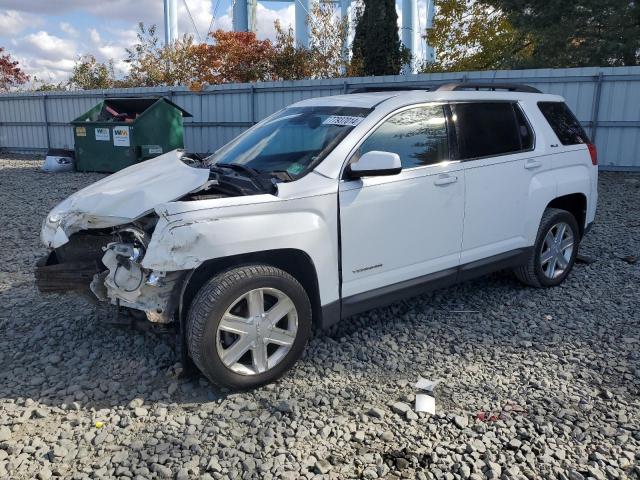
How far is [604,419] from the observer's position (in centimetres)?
319

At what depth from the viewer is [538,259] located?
5.11m

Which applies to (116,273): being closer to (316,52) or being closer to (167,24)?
(316,52)

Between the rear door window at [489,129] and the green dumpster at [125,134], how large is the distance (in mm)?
10306

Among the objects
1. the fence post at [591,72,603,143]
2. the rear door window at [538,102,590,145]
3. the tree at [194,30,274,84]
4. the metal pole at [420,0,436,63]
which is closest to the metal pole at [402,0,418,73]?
the metal pole at [420,0,436,63]

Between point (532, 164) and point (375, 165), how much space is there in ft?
6.22

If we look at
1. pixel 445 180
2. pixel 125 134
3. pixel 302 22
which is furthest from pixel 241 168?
pixel 302 22

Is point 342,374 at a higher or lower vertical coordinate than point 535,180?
lower

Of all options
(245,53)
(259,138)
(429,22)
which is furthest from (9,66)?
(259,138)

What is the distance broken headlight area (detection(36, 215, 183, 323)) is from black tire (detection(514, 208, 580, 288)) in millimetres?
3206

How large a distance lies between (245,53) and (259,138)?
59.4 ft

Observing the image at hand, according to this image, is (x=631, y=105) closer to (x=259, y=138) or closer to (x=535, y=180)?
(x=535, y=180)

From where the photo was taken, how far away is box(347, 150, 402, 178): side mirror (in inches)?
142

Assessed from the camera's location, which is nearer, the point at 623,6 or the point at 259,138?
the point at 259,138

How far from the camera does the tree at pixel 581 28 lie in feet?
46.0
